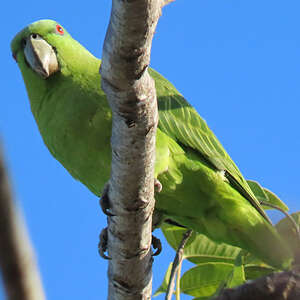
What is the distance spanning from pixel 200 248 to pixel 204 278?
357mm

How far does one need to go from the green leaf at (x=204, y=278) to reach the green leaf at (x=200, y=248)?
18 centimetres

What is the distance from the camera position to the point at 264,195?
3.01m

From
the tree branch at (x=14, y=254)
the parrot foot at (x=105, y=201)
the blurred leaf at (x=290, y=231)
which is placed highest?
the parrot foot at (x=105, y=201)

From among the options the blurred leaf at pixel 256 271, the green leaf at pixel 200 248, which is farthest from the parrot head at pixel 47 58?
the blurred leaf at pixel 256 271

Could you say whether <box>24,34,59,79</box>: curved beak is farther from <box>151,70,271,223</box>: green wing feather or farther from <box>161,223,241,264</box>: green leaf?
<box>161,223,241,264</box>: green leaf

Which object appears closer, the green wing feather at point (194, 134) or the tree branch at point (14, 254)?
the tree branch at point (14, 254)

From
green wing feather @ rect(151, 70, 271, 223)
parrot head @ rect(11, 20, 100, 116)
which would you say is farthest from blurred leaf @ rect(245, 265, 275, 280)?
parrot head @ rect(11, 20, 100, 116)

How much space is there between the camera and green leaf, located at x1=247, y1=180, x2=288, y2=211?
291cm

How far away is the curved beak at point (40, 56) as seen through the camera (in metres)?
3.15

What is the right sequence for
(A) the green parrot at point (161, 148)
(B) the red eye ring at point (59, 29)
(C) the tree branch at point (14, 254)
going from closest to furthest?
(C) the tree branch at point (14, 254) < (A) the green parrot at point (161, 148) < (B) the red eye ring at point (59, 29)

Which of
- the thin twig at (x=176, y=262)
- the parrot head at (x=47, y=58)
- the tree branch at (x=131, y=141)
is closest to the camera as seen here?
the tree branch at (x=131, y=141)

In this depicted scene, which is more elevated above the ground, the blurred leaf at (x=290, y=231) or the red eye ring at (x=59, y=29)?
the red eye ring at (x=59, y=29)

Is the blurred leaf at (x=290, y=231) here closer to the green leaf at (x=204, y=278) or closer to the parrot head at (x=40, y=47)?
the green leaf at (x=204, y=278)

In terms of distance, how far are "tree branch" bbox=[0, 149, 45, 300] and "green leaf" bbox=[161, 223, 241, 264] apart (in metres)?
2.49
